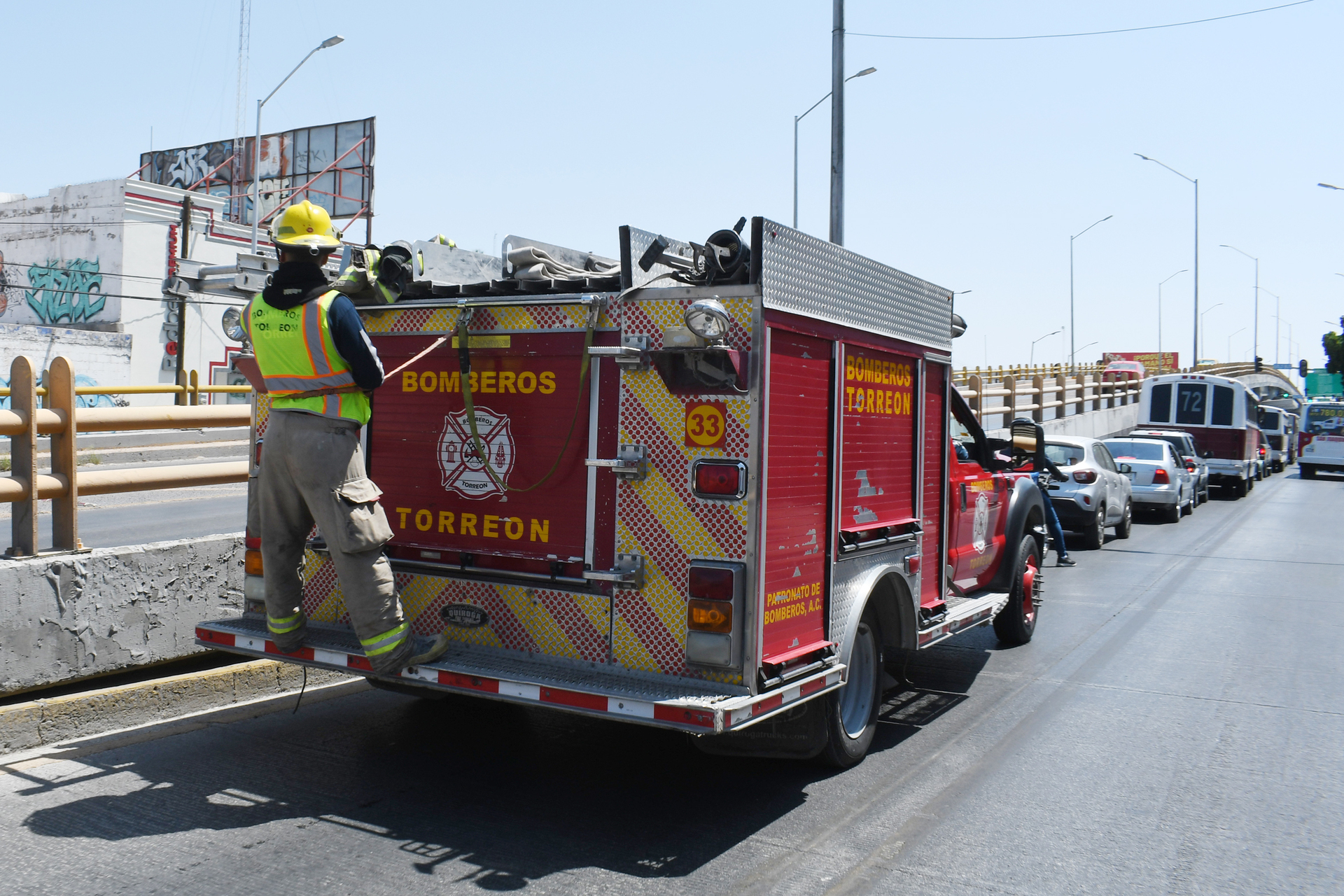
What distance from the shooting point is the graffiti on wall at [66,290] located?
39.7m

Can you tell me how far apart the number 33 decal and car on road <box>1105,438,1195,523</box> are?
1652 centimetres

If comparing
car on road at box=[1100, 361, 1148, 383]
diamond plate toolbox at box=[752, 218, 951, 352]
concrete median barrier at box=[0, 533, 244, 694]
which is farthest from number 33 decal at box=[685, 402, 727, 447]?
car on road at box=[1100, 361, 1148, 383]

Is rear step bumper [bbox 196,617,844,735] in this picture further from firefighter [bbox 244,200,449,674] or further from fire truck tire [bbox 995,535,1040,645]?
fire truck tire [bbox 995,535,1040,645]

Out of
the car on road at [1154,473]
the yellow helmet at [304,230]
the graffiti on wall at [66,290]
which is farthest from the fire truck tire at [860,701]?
the graffiti on wall at [66,290]

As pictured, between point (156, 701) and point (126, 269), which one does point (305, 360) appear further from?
point (126, 269)

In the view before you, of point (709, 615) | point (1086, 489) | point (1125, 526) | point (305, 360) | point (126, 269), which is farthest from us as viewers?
point (126, 269)

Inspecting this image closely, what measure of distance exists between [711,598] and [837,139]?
1159 cm

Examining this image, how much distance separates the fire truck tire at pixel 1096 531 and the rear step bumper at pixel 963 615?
825 cm

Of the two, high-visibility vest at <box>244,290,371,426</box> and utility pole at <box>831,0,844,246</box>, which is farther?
utility pole at <box>831,0,844,246</box>

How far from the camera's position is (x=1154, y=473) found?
19.6 metres

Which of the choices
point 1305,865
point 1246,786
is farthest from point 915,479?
point 1305,865

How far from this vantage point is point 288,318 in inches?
191

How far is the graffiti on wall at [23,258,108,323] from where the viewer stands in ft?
130

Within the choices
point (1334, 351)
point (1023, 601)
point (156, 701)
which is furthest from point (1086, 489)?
point (1334, 351)
